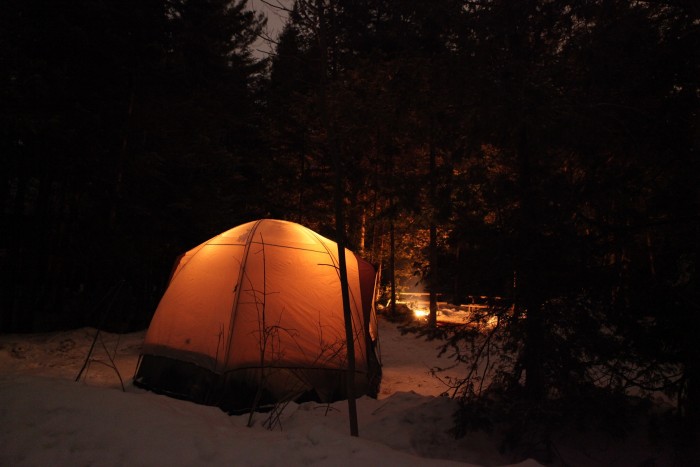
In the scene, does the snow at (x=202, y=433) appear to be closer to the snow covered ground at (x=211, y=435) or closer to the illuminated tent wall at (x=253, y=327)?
the snow covered ground at (x=211, y=435)

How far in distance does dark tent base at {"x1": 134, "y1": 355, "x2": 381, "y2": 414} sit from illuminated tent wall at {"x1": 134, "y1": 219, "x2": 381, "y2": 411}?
1 cm

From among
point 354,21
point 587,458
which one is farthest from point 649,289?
point 354,21

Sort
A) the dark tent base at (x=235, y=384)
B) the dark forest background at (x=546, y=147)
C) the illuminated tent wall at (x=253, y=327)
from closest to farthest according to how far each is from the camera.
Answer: the dark forest background at (x=546, y=147) < the dark tent base at (x=235, y=384) < the illuminated tent wall at (x=253, y=327)

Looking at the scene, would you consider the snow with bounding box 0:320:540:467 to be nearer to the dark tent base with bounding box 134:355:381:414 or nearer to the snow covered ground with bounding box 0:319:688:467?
the snow covered ground with bounding box 0:319:688:467

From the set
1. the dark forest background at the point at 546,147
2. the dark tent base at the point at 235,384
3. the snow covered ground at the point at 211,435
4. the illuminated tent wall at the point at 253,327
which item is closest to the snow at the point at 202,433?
the snow covered ground at the point at 211,435

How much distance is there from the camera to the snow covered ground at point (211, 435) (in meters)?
3.21

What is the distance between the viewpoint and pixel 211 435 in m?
3.69

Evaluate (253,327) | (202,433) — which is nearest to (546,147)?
(253,327)

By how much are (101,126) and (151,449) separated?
28.5ft

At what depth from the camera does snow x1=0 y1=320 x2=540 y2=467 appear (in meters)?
3.21

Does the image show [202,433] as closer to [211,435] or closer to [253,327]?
[211,435]

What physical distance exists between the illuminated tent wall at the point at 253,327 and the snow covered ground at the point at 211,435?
466 millimetres

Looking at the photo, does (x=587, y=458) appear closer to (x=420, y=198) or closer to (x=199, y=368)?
(x=420, y=198)

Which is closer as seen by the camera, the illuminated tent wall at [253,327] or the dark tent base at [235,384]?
the dark tent base at [235,384]
